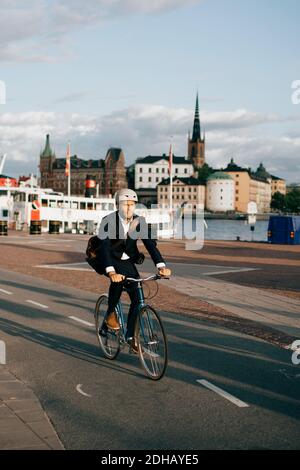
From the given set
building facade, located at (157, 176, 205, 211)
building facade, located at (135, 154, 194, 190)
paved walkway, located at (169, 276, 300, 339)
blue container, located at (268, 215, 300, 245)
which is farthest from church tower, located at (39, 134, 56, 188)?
paved walkway, located at (169, 276, 300, 339)

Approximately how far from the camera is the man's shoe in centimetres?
675

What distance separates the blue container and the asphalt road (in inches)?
1156

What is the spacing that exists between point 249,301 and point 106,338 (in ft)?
18.1

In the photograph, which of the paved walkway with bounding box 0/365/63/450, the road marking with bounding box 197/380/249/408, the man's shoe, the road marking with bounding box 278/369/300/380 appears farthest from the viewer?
the man's shoe

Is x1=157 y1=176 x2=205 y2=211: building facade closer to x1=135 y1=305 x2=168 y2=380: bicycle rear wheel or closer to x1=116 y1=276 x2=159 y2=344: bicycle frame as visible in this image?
x1=116 y1=276 x2=159 y2=344: bicycle frame

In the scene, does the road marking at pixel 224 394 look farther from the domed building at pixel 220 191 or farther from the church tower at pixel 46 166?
the domed building at pixel 220 191

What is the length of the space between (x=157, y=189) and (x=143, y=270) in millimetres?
159127

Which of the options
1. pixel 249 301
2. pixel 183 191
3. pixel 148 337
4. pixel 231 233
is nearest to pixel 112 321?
pixel 148 337

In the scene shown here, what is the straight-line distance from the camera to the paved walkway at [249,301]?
9766mm

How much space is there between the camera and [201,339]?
8.20m

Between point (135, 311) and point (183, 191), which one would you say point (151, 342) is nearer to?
point (135, 311)

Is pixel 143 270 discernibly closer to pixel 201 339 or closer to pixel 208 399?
pixel 201 339

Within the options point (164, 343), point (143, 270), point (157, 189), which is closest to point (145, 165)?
point (157, 189)

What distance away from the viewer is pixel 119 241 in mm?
6449
